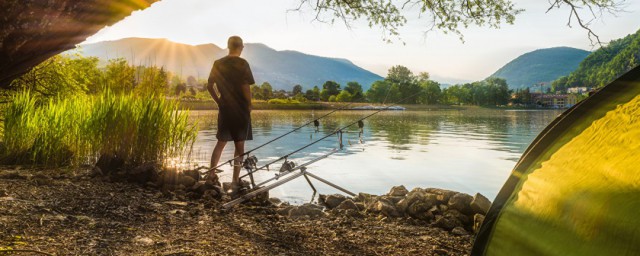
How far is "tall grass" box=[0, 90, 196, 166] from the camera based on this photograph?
702cm

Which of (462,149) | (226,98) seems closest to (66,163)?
(226,98)

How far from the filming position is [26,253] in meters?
3.04

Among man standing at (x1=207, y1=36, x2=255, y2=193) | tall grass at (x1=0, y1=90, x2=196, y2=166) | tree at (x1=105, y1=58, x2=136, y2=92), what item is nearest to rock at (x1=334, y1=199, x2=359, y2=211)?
man standing at (x1=207, y1=36, x2=255, y2=193)

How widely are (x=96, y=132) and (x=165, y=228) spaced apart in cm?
383

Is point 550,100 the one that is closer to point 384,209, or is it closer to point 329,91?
point 329,91

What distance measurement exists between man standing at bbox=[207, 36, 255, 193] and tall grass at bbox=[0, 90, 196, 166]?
103 cm

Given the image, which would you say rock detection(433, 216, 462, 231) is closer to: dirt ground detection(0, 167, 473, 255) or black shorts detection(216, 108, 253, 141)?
dirt ground detection(0, 167, 473, 255)

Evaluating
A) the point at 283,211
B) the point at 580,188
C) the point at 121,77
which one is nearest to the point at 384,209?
the point at 283,211

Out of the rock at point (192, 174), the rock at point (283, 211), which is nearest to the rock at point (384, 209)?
the rock at point (283, 211)

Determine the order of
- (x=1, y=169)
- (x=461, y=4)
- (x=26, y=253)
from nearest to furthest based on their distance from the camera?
(x=26, y=253), (x=1, y=169), (x=461, y=4)

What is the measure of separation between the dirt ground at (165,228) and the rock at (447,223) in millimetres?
173

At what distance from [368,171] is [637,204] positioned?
534 inches

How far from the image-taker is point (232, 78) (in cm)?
667

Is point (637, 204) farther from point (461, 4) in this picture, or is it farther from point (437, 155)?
point (437, 155)
